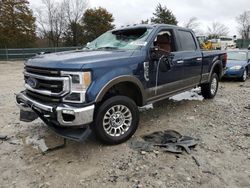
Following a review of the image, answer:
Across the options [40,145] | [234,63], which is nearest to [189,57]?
[40,145]

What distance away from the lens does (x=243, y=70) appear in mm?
10875

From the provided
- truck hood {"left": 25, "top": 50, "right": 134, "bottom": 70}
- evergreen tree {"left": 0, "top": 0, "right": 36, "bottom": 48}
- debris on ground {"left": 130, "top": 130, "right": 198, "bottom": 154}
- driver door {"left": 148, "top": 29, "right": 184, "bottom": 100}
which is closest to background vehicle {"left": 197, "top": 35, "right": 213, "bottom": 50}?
driver door {"left": 148, "top": 29, "right": 184, "bottom": 100}

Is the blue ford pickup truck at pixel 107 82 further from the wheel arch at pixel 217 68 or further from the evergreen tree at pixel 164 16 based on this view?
the evergreen tree at pixel 164 16

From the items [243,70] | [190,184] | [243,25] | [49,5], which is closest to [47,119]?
[190,184]

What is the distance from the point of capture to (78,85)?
144 inches

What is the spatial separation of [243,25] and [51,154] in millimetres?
77328

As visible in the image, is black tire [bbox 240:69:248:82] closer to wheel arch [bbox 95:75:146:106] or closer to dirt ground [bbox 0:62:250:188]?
dirt ground [bbox 0:62:250:188]

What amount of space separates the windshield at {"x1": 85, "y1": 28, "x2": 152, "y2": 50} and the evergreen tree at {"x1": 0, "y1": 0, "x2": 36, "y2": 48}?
85.3ft

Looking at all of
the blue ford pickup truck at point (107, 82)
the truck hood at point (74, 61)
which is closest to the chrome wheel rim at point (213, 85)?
the blue ford pickup truck at point (107, 82)

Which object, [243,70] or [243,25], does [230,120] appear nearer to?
[243,70]

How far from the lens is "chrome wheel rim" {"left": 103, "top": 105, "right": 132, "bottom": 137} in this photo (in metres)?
4.11

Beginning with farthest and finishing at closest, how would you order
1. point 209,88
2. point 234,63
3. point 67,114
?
point 234,63
point 209,88
point 67,114

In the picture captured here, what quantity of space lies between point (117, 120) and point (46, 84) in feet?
4.03

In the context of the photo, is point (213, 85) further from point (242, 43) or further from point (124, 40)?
point (242, 43)
